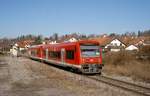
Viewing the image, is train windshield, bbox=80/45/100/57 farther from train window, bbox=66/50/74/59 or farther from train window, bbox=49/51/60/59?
train window, bbox=49/51/60/59

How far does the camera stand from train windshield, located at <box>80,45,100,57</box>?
26047 millimetres

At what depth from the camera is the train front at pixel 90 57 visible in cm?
2561

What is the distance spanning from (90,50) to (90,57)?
2.24 ft

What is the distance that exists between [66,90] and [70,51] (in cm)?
1238

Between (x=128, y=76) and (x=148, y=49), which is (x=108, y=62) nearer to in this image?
(x=148, y=49)

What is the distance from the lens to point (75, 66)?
26.8m

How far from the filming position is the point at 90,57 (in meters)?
26.0

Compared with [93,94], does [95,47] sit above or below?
above

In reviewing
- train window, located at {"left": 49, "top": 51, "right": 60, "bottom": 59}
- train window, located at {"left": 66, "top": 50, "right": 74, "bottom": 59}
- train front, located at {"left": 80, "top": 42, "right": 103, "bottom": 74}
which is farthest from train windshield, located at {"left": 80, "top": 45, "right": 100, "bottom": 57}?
train window, located at {"left": 49, "top": 51, "right": 60, "bottom": 59}

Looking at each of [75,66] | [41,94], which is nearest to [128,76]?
[75,66]

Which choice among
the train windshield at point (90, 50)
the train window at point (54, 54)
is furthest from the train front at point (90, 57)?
the train window at point (54, 54)

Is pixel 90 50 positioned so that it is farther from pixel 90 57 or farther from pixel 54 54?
pixel 54 54

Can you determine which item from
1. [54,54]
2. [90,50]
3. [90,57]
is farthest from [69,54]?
[54,54]

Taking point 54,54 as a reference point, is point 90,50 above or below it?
above
